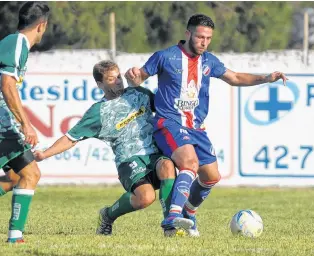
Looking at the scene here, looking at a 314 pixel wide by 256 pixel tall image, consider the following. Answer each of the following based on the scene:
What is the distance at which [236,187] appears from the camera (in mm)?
A: 18250

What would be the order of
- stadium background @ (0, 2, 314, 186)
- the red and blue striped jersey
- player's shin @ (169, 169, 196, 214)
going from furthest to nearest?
stadium background @ (0, 2, 314, 186) < the red and blue striped jersey < player's shin @ (169, 169, 196, 214)

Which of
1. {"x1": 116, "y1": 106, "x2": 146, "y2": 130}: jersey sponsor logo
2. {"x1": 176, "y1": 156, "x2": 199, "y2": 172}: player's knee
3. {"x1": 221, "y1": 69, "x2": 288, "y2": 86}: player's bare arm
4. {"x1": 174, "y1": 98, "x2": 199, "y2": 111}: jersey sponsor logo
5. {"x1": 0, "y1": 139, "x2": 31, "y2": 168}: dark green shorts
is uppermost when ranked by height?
{"x1": 221, "y1": 69, "x2": 288, "y2": 86}: player's bare arm

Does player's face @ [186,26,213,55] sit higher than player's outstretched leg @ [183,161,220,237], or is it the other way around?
player's face @ [186,26,213,55]

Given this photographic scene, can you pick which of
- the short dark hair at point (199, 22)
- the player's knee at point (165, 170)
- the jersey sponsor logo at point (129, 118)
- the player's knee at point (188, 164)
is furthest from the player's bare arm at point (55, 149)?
the short dark hair at point (199, 22)

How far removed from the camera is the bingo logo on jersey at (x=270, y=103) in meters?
18.1

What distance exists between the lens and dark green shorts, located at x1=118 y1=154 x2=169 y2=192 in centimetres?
1023

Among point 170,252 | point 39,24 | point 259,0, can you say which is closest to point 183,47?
point 39,24

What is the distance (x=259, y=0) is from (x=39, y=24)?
11600mm

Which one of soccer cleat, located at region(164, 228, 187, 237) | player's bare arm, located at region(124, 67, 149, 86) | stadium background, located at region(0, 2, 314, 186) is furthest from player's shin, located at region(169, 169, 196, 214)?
stadium background, located at region(0, 2, 314, 186)

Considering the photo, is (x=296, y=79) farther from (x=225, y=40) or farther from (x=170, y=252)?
(x=170, y=252)

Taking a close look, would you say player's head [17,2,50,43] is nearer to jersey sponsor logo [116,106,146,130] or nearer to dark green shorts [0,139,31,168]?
dark green shorts [0,139,31,168]

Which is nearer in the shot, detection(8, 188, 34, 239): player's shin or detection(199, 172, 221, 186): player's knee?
detection(8, 188, 34, 239): player's shin

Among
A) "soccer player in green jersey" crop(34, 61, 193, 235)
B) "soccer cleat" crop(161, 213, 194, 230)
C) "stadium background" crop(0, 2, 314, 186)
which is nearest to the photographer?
"soccer cleat" crop(161, 213, 194, 230)

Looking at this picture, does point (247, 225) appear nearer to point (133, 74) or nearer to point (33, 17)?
point (133, 74)
